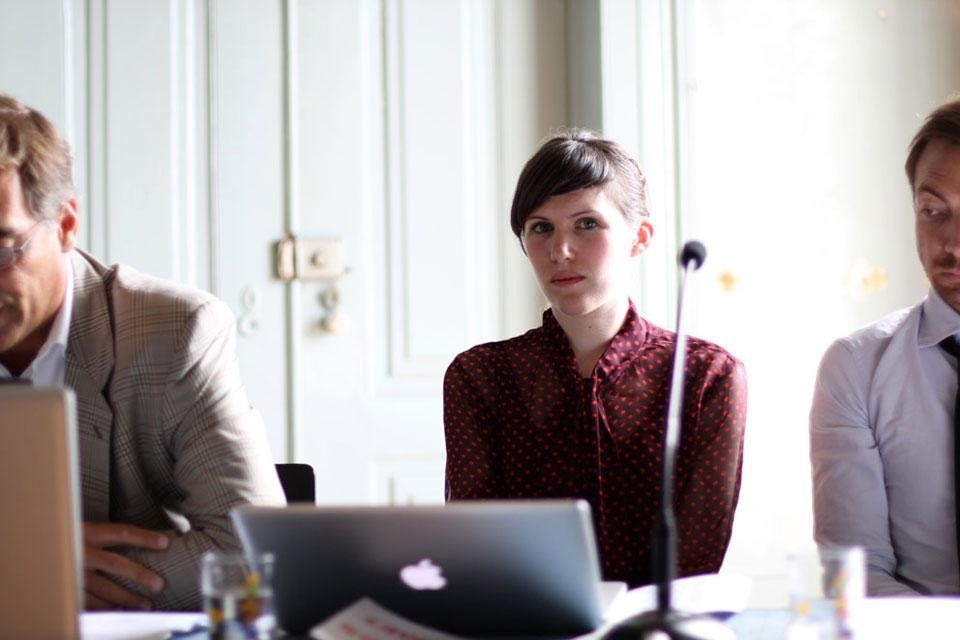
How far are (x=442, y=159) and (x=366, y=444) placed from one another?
2.53 ft

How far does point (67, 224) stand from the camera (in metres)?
1.74

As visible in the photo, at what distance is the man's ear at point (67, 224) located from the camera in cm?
172

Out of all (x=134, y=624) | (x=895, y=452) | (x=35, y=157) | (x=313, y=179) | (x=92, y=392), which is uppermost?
(x=313, y=179)

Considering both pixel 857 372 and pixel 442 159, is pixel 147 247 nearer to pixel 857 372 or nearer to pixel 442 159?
pixel 442 159

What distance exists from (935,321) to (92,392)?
1229 mm

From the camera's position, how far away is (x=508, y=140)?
10.7ft

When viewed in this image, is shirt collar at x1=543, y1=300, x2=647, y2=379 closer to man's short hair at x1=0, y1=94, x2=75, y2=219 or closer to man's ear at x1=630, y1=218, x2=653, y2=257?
man's ear at x1=630, y1=218, x2=653, y2=257

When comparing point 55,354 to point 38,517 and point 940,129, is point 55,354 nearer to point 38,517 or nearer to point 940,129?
point 38,517

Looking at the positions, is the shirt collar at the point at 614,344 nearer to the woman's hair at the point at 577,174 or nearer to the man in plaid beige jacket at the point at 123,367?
the woman's hair at the point at 577,174

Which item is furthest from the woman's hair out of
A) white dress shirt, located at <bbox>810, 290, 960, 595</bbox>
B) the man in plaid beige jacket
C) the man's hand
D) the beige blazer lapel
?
the man's hand

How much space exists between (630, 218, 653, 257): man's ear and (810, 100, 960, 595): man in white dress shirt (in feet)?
1.36

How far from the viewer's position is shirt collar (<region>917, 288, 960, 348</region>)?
179cm

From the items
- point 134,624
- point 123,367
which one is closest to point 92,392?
point 123,367

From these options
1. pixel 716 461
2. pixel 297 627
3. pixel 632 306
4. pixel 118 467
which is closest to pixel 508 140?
pixel 632 306
